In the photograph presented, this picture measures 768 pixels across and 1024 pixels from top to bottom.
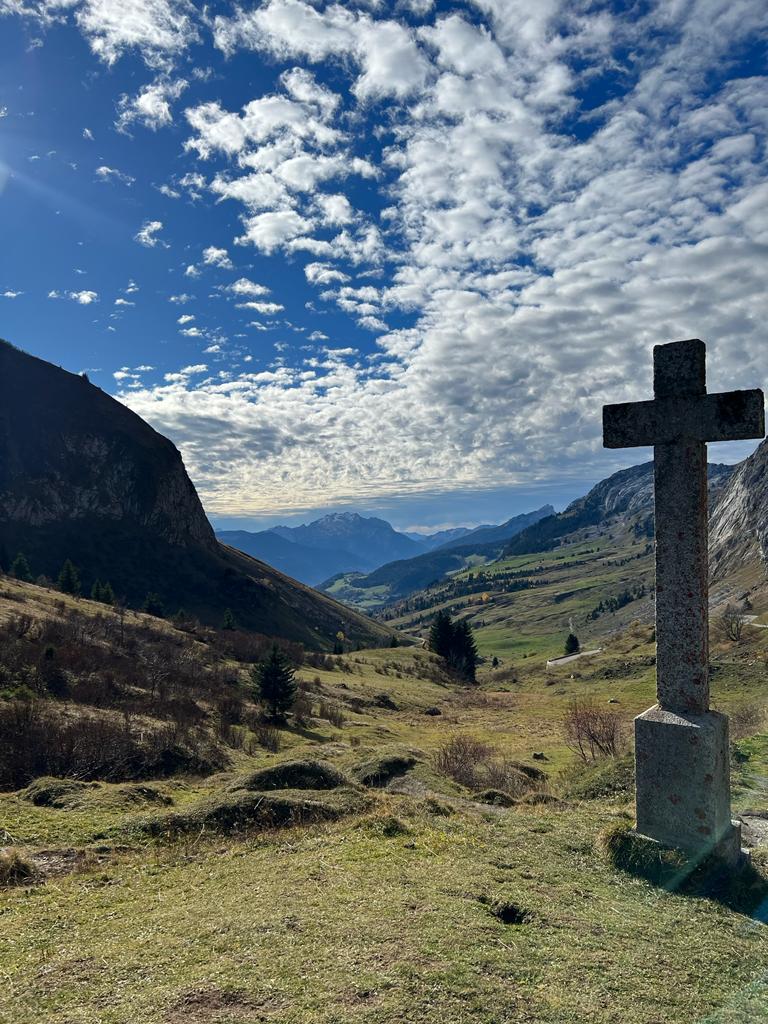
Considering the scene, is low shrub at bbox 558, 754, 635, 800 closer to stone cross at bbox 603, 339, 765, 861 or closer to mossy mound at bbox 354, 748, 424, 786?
mossy mound at bbox 354, 748, 424, 786

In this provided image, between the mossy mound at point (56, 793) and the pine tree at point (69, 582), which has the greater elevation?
the pine tree at point (69, 582)

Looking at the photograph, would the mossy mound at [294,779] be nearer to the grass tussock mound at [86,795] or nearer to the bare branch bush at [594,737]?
the grass tussock mound at [86,795]

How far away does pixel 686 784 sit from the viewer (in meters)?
8.52

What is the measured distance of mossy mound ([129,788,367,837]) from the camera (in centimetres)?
1105

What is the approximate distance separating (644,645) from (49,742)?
86350 millimetres

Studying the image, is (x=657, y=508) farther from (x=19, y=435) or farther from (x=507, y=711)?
(x=19, y=435)

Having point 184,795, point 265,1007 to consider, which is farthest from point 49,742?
point 265,1007

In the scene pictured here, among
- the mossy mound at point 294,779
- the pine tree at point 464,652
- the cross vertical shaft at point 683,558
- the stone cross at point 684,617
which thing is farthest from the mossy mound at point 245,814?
the pine tree at point 464,652

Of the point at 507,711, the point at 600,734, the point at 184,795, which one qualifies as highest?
the point at 184,795

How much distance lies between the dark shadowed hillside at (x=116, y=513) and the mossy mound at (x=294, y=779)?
369 feet

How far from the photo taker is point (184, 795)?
14883 millimetres

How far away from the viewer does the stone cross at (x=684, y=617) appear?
8477 mm

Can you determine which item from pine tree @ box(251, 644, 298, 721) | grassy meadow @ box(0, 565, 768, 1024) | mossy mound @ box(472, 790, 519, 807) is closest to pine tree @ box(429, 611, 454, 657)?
pine tree @ box(251, 644, 298, 721)

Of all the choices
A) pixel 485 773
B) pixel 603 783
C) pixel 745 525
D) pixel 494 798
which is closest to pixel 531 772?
pixel 485 773
